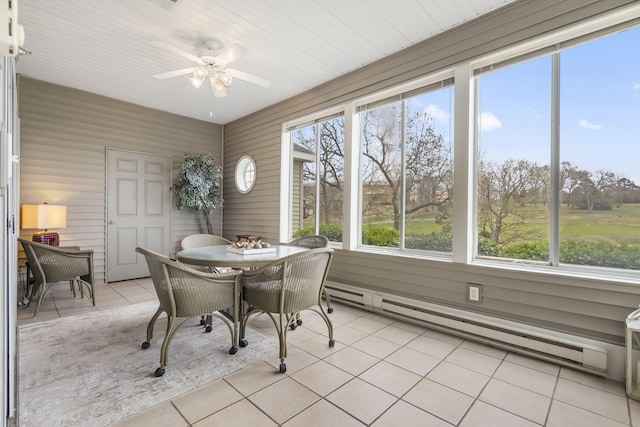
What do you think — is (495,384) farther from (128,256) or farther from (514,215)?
(128,256)

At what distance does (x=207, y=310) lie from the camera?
7.88ft

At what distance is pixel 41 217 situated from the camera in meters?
3.82

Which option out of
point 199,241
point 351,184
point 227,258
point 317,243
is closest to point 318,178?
point 351,184

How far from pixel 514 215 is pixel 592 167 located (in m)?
0.65

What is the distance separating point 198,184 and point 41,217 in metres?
2.12

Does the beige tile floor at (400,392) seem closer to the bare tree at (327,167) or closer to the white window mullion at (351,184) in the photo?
the white window mullion at (351,184)

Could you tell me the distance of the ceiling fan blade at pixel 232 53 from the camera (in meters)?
2.62

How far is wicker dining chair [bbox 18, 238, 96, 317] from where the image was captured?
3.40m

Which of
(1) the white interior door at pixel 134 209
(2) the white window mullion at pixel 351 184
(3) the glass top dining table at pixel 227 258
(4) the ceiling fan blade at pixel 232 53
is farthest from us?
(1) the white interior door at pixel 134 209

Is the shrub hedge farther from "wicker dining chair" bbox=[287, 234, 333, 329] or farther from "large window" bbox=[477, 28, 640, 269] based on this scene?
"wicker dining chair" bbox=[287, 234, 333, 329]

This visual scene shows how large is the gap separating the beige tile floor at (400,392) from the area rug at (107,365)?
16cm

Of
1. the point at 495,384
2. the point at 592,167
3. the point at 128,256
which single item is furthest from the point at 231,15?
the point at 128,256

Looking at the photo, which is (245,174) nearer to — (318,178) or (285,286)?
(318,178)

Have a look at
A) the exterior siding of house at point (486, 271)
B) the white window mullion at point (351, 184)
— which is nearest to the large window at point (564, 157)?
the exterior siding of house at point (486, 271)
